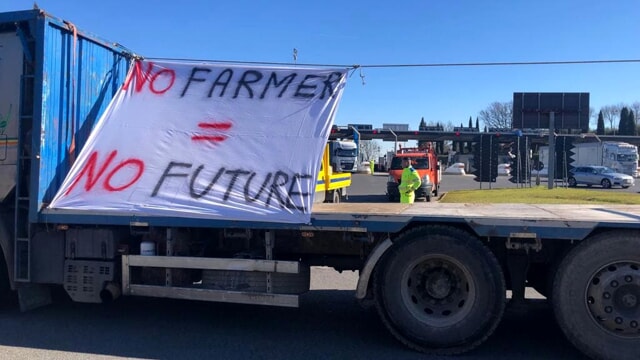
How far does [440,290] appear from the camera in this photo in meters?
5.11

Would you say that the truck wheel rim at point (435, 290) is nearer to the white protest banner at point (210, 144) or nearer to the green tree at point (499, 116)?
the white protest banner at point (210, 144)

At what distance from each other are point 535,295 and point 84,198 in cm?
528

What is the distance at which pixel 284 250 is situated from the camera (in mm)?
5777

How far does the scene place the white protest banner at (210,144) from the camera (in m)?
5.60

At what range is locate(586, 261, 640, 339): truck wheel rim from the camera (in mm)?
4719

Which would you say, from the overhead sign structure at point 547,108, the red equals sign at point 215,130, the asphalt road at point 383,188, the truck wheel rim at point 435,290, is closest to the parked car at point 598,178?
the asphalt road at point 383,188

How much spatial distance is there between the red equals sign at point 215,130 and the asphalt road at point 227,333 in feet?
6.84

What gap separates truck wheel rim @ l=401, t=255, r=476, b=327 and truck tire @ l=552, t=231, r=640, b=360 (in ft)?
→ 2.97

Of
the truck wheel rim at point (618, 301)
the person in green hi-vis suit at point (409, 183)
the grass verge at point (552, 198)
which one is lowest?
the truck wheel rim at point (618, 301)

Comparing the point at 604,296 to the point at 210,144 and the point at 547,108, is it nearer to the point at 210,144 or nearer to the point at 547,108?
the point at 210,144

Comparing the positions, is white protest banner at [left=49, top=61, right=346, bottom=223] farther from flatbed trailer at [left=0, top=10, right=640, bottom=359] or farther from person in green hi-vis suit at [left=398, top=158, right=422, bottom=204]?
person in green hi-vis suit at [left=398, top=158, right=422, bottom=204]

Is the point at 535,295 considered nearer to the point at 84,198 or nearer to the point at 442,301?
the point at 442,301

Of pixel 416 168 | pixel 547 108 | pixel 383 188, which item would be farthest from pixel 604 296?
pixel 383 188

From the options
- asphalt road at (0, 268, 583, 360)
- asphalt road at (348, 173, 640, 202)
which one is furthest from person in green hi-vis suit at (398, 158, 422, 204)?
asphalt road at (348, 173, 640, 202)
